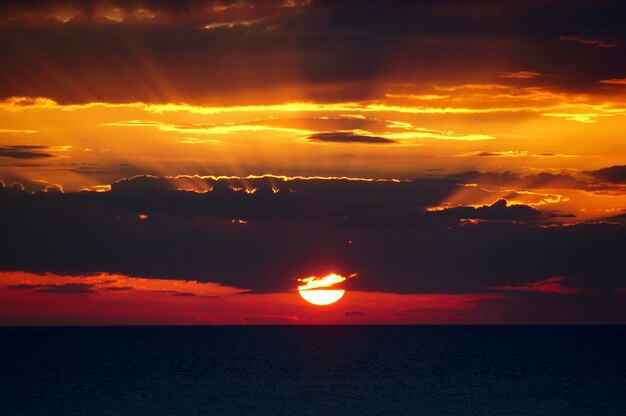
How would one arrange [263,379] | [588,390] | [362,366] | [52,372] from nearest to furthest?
[588,390]
[263,379]
[52,372]
[362,366]

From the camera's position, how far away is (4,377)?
96250 millimetres

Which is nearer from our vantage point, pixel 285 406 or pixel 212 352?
pixel 285 406

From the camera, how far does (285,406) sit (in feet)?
220

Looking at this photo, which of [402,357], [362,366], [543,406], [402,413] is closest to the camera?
[402,413]

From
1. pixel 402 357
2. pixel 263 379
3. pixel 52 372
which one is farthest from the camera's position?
pixel 402 357

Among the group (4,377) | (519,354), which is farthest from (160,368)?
(519,354)

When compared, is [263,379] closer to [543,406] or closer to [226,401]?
[226,401]

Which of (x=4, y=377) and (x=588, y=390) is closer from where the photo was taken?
(x=588, y=390)

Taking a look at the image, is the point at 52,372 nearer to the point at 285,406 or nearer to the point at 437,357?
the point at 285,406

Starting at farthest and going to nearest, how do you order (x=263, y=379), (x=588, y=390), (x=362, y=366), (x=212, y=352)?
1. (x=212, y=352)
2. (x=362, y=366)
3. (x=263, y=379)
4. (x=588, y=390)

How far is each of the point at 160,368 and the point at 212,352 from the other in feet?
134

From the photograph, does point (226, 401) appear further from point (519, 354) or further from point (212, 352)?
point (519, 354)

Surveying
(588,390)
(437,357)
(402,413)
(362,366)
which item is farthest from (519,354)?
(402,413)

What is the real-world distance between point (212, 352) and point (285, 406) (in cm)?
8633
